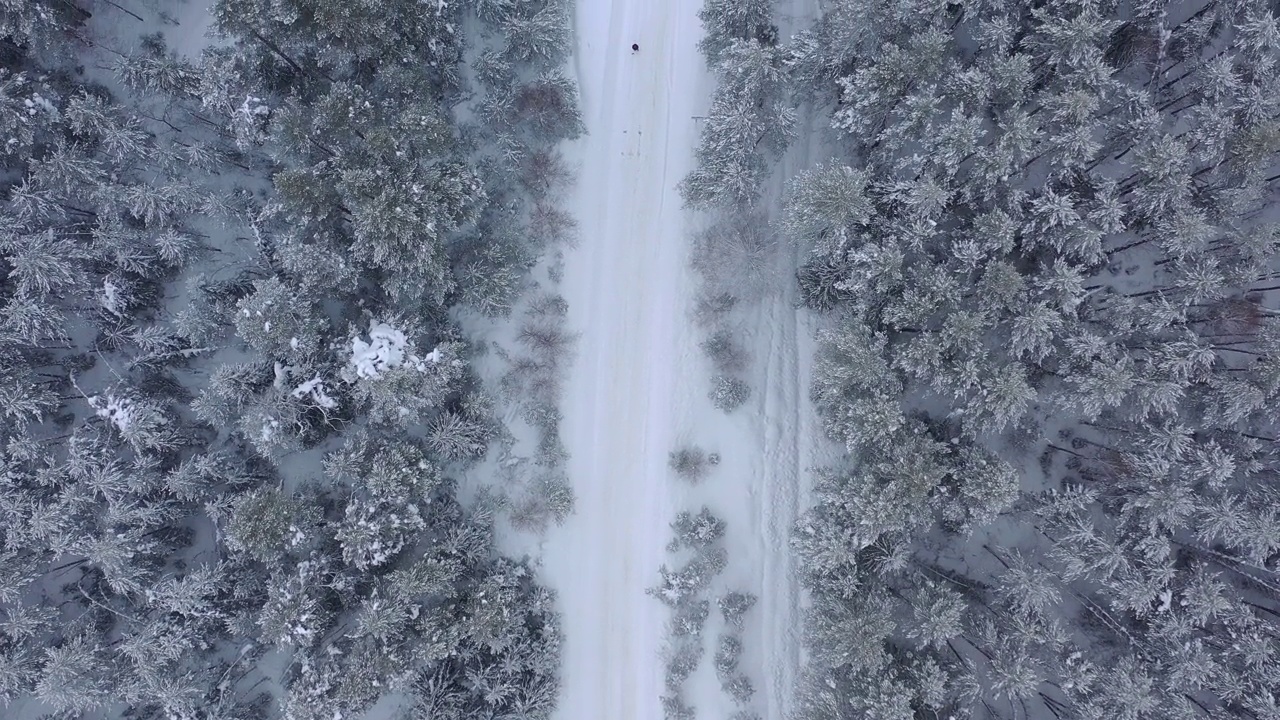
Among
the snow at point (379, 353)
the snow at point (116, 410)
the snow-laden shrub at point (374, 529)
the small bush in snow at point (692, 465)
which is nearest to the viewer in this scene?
the snow-laden shrub at point (374, 529)

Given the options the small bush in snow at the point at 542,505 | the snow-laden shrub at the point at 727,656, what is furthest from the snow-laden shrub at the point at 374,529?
the snow-laden shrub at the point at 727,656

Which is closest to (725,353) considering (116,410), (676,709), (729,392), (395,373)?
(729,392)

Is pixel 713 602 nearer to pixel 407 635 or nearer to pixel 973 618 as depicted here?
pixel 973 618

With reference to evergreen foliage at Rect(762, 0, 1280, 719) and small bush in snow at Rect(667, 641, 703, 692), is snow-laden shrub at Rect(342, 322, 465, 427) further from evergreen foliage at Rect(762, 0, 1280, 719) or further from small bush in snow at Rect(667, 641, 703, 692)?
small bush in snow at Rect(667, 641, 703, 692)

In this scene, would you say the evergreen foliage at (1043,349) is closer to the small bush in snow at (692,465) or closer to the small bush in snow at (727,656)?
the small bush in snow at (727,656)

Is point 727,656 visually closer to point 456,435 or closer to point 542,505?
point 542,505

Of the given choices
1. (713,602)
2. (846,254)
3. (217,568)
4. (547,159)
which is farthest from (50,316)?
(846,254)
